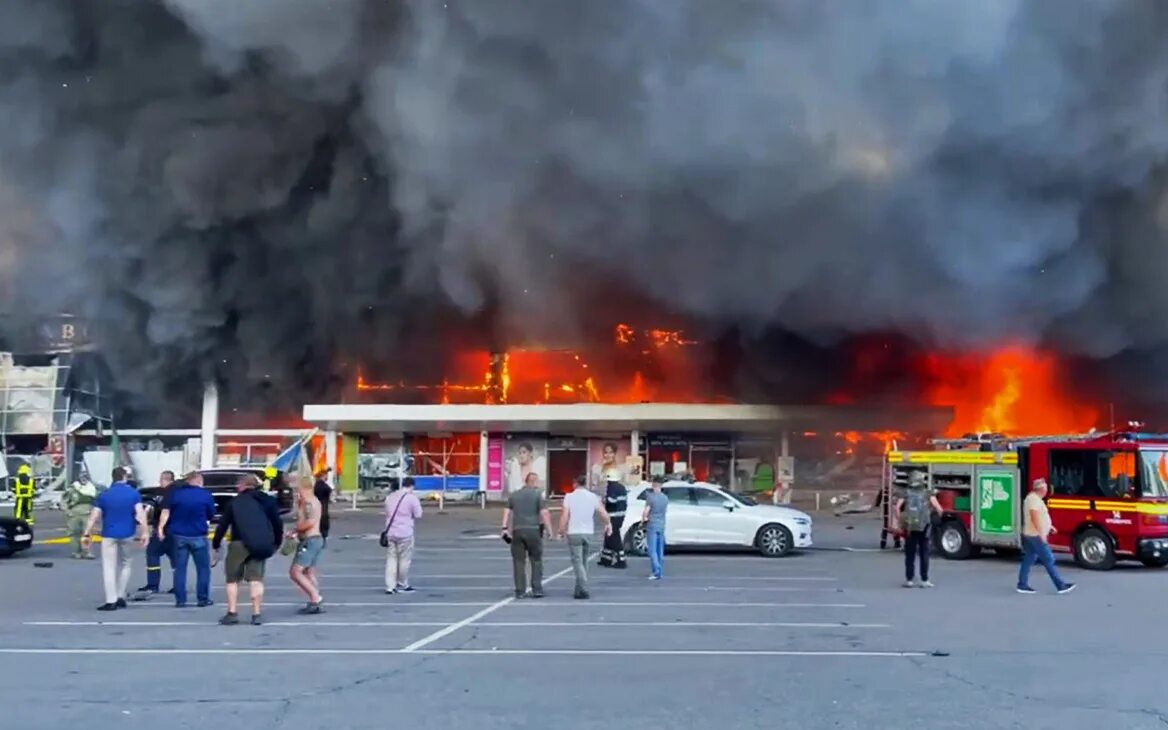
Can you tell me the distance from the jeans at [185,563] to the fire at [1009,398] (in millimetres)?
26969

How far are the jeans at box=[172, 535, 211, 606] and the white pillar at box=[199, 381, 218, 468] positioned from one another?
92.2 feet

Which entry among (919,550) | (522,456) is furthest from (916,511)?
(522,456)

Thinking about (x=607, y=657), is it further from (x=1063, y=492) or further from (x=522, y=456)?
(x=522, y=456)

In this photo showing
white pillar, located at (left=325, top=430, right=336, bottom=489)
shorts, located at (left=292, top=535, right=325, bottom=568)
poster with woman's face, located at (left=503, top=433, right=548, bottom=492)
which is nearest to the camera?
shorts, located at (left=292, top=535, right=325, bottom=568)

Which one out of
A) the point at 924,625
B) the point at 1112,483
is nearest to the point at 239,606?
the point at 924,625

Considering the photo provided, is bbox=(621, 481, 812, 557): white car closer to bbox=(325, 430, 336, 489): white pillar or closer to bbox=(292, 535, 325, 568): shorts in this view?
bbox=(292, 535, 325, 568): shorts

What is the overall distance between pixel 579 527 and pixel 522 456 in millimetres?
24829

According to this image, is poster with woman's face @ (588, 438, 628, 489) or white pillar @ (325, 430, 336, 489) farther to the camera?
white pillar @ (325, 430, 336, 489)

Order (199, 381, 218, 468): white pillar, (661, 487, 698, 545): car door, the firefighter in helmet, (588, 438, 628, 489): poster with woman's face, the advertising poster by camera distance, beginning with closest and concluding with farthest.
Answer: (661, 487, 698, 545): car door → the firefighter in helmet → (588, 438, 628, 489): poster with woman's face → the advertising poster → (199, 381, 218, 468): white pillar

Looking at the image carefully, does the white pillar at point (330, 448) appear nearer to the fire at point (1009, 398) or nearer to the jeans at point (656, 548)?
the fire at point (1009, 398)

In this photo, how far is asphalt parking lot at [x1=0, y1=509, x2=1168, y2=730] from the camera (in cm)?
762

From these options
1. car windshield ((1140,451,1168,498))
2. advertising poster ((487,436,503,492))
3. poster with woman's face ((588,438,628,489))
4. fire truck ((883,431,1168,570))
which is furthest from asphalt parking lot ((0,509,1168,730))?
advertising poster ((487,436,503,492))

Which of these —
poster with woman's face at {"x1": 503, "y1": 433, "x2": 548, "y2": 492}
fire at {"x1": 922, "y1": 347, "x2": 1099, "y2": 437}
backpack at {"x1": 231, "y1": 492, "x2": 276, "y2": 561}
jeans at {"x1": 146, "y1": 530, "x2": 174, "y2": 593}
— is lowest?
jeans at {"x1": 146, "y1": 530, "x2": 174, "y2": 593}

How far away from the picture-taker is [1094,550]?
61.6 ft
